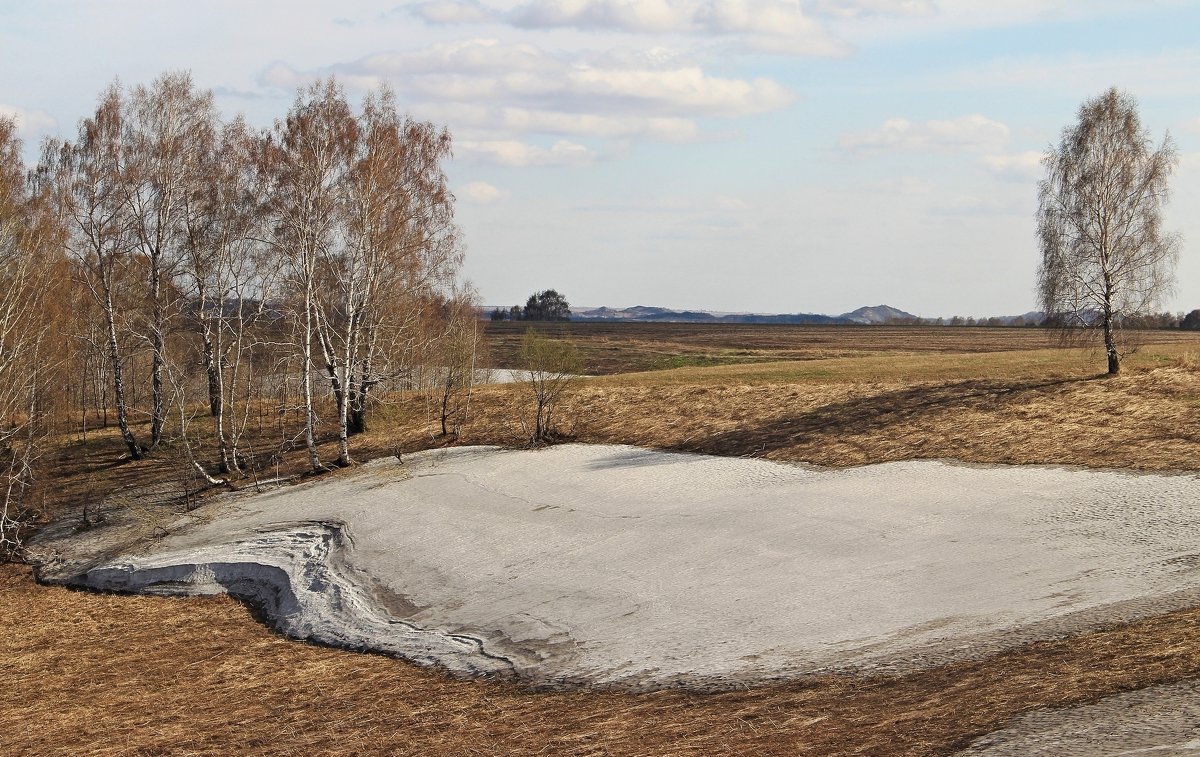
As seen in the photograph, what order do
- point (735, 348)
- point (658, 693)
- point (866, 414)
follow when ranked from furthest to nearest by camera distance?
1. point (735, 348)
2. point (866, 414)
3. point (658, 693)

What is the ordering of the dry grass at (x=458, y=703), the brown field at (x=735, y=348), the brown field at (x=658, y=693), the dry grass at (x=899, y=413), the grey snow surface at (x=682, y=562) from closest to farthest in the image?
the dry grass at (x=458, y=703), the brown field at (x=658, y=693), the grey snow surface at (x=682, y=562), the dry grass at (x=899, y=413), the brown field at (x=735, y=348)

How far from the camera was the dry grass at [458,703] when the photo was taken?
39.2ft

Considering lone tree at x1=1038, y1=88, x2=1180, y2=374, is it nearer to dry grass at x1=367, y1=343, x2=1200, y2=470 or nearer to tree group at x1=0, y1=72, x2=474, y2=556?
dry grass at x1=367, y1=343, x2=1200, y2=470

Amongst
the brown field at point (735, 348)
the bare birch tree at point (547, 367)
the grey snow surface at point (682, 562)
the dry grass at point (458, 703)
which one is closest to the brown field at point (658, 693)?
the dry grass at point (458, 703)

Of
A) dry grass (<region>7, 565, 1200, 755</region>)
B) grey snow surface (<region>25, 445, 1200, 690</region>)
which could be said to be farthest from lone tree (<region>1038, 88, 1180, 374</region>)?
dry grass (<region>7, 565, 1200, 755</region>)

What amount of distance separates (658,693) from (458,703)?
320cm

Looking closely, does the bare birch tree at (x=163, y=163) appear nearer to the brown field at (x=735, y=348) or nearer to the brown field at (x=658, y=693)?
the brown field at (x=658, y=693)

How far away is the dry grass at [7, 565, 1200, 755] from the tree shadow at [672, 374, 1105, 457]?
1678 centimetres

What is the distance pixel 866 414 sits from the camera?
34.2 metres

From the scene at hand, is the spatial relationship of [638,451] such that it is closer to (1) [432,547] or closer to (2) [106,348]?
(1) [432,547]

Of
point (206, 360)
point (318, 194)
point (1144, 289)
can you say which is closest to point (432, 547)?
point (318, 194)

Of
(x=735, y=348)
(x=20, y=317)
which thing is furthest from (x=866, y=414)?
(x=735, y=348)

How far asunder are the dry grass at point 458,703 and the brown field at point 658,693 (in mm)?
47

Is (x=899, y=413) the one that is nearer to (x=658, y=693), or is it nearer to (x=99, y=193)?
(x=658, y=693)
